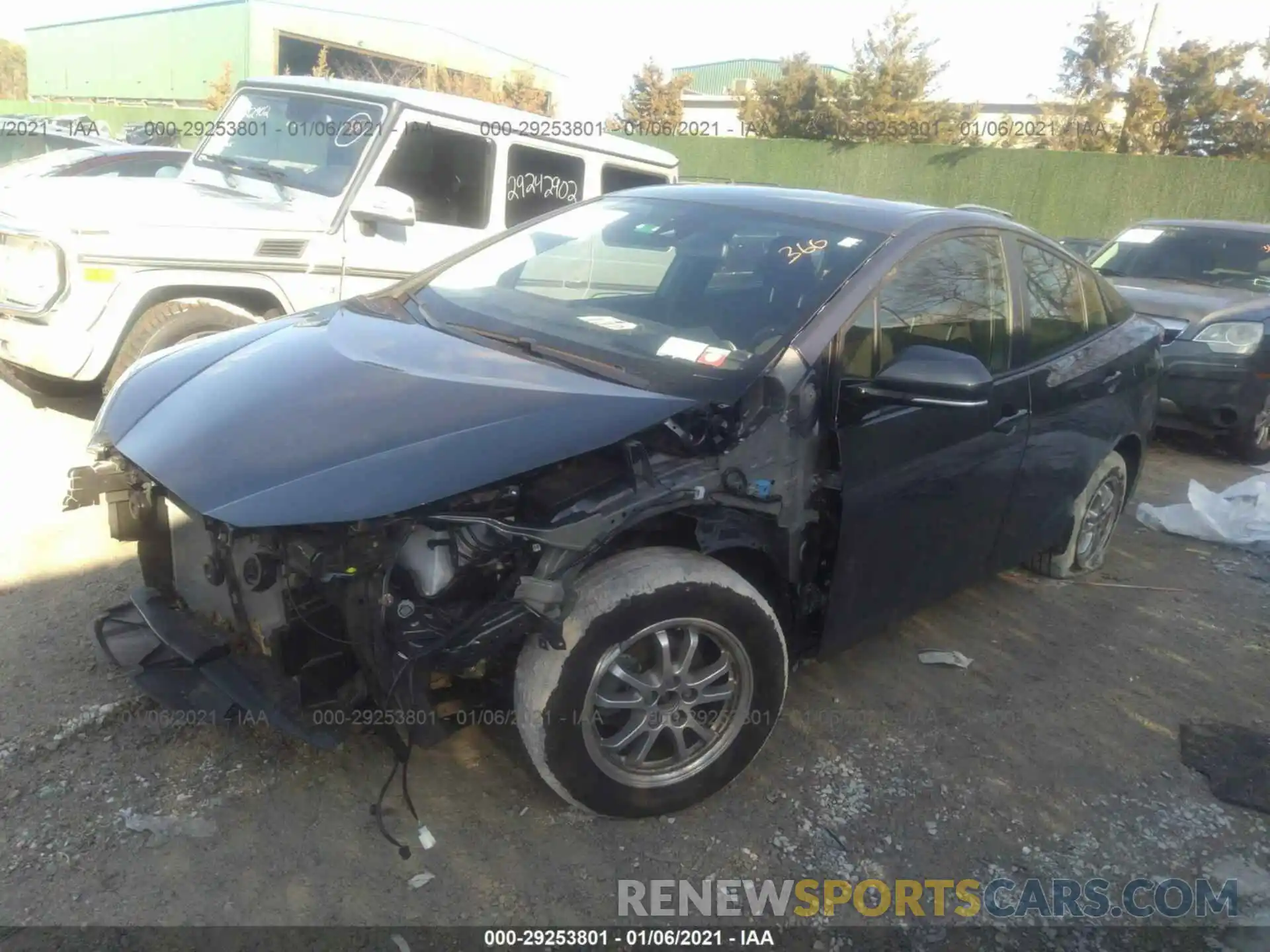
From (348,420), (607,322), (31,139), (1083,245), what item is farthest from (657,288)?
(31,139)

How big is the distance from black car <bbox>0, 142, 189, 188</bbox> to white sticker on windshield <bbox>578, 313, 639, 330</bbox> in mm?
6793

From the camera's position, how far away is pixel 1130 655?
4094 millimetres

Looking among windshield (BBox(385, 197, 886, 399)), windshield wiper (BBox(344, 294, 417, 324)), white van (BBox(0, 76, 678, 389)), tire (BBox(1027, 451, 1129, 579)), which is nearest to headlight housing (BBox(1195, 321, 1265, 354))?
tire (BBox(1027, 451, 1129, 579))

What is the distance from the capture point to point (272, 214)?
541 cm

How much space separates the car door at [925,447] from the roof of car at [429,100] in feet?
11.8

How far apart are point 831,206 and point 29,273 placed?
3.99 metres

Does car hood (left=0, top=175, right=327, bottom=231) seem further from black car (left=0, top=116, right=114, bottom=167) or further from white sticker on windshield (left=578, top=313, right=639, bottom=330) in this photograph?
black car (left=0, top=116, right=114, bottom=167)

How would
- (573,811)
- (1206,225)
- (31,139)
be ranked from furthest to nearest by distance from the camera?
(31,139) < (1206,225) < (573,811)

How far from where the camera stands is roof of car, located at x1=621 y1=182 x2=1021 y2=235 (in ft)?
11.1

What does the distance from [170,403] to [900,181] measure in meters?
22.7

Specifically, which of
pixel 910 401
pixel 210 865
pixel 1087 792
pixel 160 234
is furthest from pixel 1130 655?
pixel 160 234

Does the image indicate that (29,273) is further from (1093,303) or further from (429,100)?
(1093,303)

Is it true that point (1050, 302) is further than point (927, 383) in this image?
Yes

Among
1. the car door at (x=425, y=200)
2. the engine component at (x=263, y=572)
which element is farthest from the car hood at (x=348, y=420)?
the car door at (x=425, y=200)
